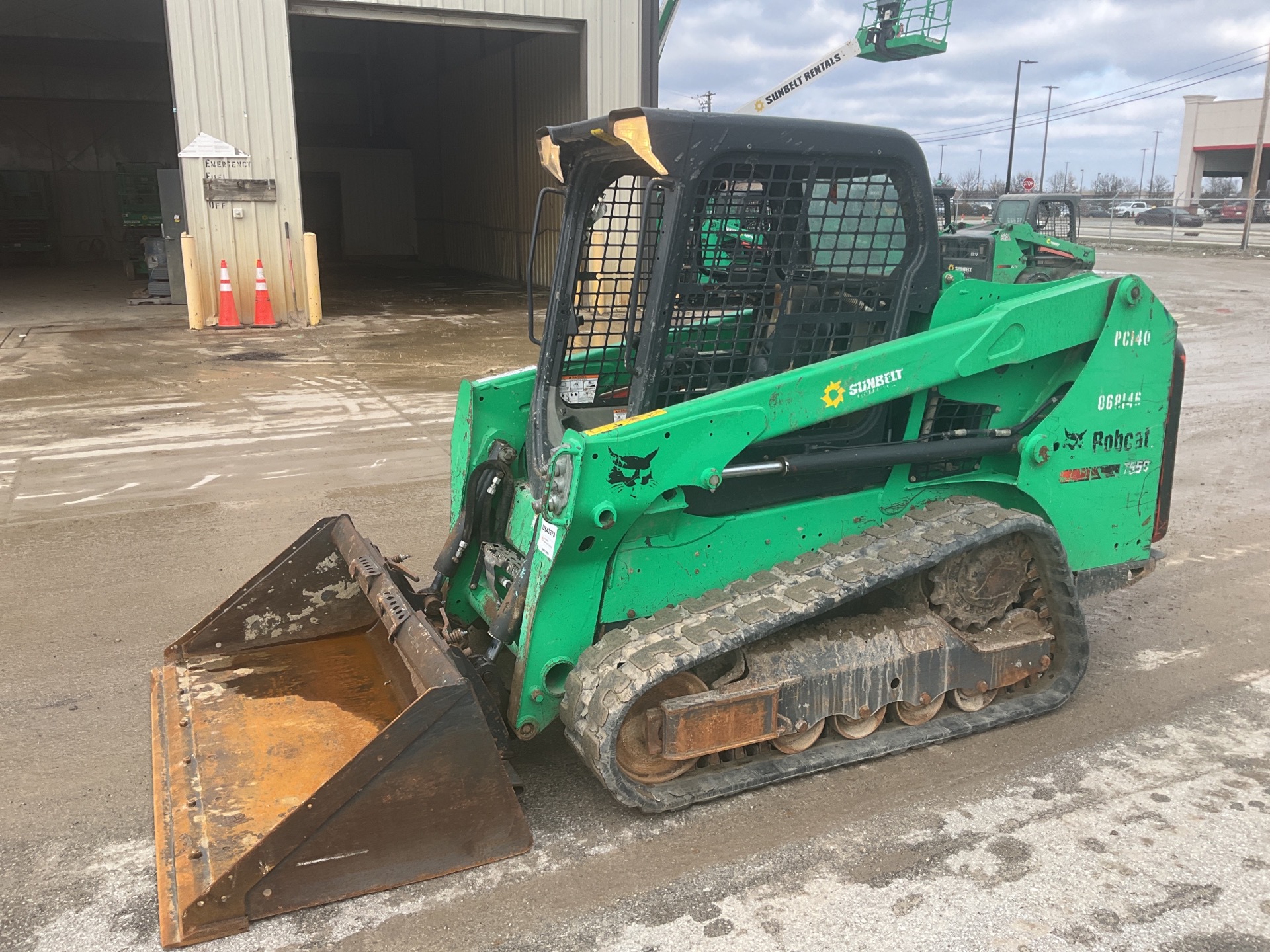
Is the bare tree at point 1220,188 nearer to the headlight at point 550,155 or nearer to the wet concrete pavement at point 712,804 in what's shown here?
the wet concrete pavement at point 712,804

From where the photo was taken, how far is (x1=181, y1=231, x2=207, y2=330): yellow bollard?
14.9 metres

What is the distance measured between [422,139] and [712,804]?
31.5 meters

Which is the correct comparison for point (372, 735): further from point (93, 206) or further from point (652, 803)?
point (93, 206)

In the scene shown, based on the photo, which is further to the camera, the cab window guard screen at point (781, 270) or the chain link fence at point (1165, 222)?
the chain link fence at point (1165, 222)

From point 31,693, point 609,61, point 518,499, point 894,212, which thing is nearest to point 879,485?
point 894,212

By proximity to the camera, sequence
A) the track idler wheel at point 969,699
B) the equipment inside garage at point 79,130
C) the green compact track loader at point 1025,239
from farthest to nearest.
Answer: the equipment inside garage at point 79,130 < the green compact track loader at point 1025,239 < the track idler wheel at point 969,699

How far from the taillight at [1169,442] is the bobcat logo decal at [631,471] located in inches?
94.7

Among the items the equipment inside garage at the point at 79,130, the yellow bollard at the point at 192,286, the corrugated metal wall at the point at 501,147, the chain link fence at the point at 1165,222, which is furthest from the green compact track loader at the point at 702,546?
the chain link fence at the point at 1165,222

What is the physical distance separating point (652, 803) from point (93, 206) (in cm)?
3372

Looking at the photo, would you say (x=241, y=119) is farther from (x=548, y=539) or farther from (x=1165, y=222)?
(x=1165, y=222)

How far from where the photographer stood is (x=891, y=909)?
304cm

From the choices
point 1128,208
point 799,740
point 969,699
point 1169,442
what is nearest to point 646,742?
point 799,740

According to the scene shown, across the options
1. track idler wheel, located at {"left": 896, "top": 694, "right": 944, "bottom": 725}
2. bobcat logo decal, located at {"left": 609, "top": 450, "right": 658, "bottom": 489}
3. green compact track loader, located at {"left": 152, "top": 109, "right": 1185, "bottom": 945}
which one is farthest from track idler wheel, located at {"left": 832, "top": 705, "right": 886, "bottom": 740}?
bobcat logo decal, located at {"left": 609, "top": 450, "right": 658, "bottom": 489}

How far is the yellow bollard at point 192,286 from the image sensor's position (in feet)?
48.9
